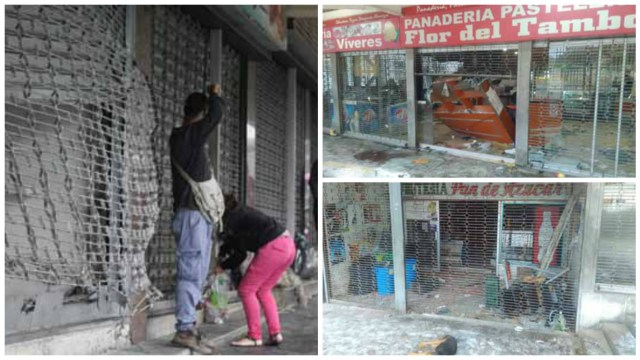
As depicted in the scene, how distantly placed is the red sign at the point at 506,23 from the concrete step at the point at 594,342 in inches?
58.5

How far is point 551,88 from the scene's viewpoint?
3453mm

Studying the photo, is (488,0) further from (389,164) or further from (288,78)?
(288,78)

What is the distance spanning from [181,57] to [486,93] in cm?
225

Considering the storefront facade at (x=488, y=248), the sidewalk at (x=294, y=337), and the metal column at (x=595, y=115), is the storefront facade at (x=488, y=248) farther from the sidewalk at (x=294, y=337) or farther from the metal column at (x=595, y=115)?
the metal column at (x=595, y=115)

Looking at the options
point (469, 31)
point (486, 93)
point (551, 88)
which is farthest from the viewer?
point (486, 93)

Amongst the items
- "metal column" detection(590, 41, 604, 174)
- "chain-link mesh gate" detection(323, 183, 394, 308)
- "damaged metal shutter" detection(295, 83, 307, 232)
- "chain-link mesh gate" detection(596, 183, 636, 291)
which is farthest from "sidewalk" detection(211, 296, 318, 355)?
"damaged metal shutter" detection(295, 83, 307, 232)

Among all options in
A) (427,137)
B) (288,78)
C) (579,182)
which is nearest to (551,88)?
(427,137)

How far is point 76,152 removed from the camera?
2479 millimetres

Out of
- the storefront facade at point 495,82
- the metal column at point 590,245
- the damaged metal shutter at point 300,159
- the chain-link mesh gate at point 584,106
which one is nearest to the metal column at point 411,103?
the storefront facade at point 495,82

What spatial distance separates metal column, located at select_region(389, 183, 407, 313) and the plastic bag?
189 centimetres

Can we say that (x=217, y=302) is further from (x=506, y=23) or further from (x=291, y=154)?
(x=291, y=154)

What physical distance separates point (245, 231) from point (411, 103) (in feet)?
4.22

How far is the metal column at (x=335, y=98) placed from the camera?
225cm

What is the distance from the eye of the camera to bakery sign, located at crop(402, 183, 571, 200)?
1889 millimetres
